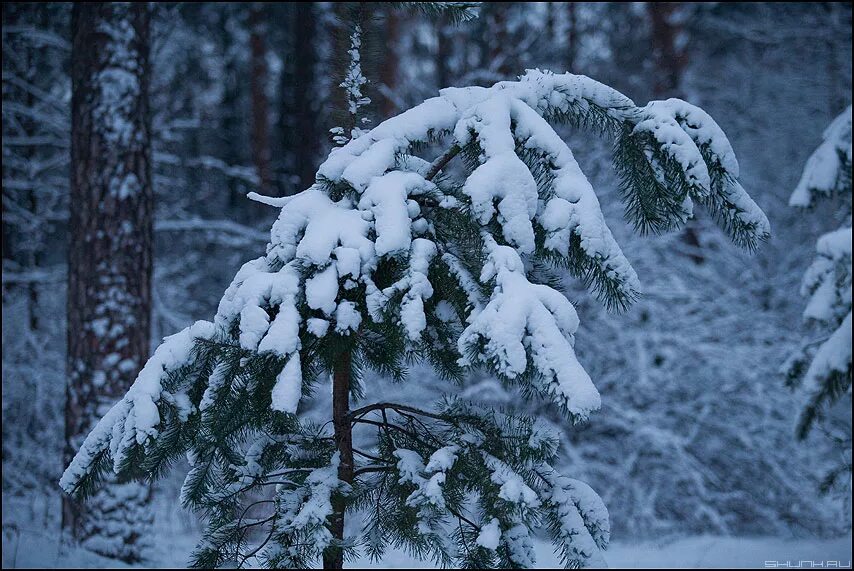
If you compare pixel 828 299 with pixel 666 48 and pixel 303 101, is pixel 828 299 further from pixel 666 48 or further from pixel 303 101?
pixel 303 101

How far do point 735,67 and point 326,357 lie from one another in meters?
14.6

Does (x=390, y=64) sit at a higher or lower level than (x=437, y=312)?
higher

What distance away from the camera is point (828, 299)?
169 inches

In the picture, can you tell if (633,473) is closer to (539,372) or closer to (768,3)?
(539,372)

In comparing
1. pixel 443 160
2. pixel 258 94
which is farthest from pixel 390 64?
pixel 443 160

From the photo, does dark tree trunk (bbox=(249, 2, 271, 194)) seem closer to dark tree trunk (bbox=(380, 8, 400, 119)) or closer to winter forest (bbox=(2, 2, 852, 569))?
winter forest (bbox=(2, 2, 852, 569))

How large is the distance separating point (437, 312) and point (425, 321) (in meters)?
0.29

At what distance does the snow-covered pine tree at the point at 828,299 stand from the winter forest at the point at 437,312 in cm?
2

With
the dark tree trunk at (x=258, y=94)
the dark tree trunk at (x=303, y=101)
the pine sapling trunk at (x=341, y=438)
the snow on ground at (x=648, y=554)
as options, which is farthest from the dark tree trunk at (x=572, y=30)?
the pine sapling trunk at (x=341, y=438)

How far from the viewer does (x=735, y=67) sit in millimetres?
13617

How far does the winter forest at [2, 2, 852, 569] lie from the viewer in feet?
5.53

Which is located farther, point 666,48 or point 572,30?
point 572,30

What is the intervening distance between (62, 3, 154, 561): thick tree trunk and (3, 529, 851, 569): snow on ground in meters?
0.26

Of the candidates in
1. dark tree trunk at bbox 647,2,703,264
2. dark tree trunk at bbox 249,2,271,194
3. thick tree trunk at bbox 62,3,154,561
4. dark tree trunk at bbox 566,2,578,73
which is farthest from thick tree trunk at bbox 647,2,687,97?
thick tree trunk at bbox 62,3,154,561
